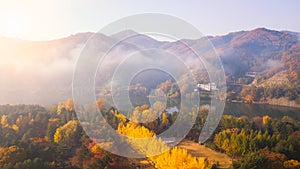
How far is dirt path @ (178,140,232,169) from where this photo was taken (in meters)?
9.02

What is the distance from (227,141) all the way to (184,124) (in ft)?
7.86

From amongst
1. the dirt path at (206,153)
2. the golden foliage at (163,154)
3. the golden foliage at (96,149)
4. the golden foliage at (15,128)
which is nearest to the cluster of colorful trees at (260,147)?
the dirt path at (206,153)

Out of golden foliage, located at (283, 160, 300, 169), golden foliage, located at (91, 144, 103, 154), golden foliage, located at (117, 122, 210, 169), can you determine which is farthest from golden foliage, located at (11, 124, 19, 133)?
golden foliage, located at (283, 160, 300, 169)

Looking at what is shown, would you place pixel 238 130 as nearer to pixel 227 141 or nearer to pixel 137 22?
pixel 227 141

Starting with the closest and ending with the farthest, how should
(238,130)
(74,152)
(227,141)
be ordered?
1. (74,152)
2. (227,141)
3. (238,130)

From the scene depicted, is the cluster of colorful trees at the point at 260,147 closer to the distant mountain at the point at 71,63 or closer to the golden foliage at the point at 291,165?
the golden foliage at the point at 291,165

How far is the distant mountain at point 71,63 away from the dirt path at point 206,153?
12.3 m

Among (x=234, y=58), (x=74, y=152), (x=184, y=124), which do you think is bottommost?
(x=74, y=152)

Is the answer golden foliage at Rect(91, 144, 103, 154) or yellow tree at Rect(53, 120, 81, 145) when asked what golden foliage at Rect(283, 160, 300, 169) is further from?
yellow tree at Rect(53, 120, 81, 145)

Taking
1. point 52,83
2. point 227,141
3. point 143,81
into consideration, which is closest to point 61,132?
point 227,141

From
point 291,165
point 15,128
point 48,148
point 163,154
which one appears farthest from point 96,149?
point 15,128

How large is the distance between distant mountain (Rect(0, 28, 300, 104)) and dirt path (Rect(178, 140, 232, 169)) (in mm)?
12304

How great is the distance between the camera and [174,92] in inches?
1147

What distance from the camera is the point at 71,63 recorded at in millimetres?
44125
